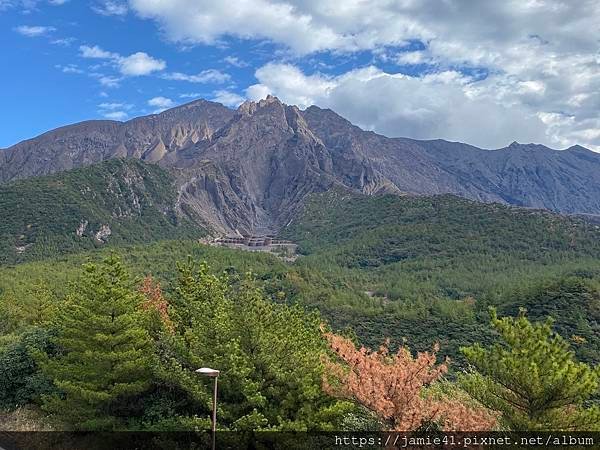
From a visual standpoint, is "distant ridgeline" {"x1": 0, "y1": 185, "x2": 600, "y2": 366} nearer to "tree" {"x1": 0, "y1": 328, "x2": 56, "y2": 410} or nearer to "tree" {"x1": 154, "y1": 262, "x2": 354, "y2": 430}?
"tree" {"x1": 0, "y1": 328, "x2": 56, "y2": 410}

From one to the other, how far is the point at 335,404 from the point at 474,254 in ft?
470

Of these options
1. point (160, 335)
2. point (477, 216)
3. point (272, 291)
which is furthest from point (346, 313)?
point (477, 216)

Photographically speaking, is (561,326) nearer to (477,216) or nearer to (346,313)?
(346,313)

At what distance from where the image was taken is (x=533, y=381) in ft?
54.4

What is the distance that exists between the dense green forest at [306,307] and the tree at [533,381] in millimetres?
118

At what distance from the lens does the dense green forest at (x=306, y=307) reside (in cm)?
1967

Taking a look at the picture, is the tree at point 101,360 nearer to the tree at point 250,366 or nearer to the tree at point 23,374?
the tree at point 250,366

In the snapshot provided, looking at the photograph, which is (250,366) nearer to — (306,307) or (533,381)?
(533,381)

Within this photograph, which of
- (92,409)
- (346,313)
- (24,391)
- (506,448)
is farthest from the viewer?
(346,313)

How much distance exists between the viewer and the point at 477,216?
182m

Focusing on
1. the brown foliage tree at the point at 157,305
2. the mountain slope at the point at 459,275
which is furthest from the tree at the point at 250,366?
the mountain slope at the point at 459,275

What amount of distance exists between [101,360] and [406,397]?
42.5 ft

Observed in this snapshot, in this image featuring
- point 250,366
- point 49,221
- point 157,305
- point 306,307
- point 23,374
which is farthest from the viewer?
point 49,221

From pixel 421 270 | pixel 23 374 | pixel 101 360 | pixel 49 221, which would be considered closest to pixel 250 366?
pixel 101 360
